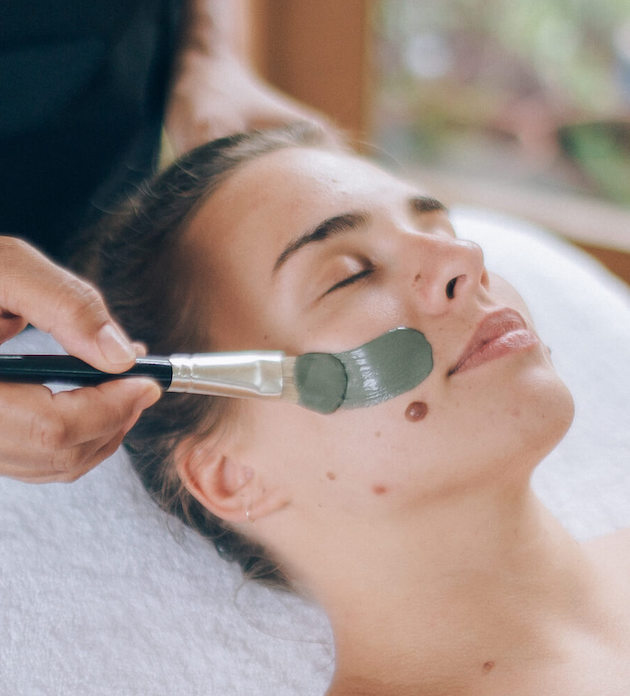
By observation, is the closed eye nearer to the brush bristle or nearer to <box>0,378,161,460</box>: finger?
the brush bristle

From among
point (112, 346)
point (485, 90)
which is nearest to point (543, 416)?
Result: point (112, 346)

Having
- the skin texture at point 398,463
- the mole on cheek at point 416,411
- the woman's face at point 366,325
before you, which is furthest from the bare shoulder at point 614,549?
the mole on cheek at point 416,411

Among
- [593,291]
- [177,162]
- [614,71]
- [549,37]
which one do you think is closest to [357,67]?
[549,37]

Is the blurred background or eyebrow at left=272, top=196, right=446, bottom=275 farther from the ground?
eyebrow at left=272, top=196, right=446, bottom=275

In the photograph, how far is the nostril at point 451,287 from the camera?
2.84ft

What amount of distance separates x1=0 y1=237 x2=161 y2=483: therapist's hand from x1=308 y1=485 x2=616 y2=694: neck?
33 cm

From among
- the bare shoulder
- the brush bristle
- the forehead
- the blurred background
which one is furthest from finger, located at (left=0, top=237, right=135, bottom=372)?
the blurred background

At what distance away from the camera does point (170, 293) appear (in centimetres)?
98

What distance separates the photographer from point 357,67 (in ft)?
8.38

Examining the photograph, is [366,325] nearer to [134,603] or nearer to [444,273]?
[444,273]

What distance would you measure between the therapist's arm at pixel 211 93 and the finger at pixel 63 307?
59 centimetres

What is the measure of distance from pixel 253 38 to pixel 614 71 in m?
1.10

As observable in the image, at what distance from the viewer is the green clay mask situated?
0.79 m

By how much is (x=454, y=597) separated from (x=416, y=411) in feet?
0.78
